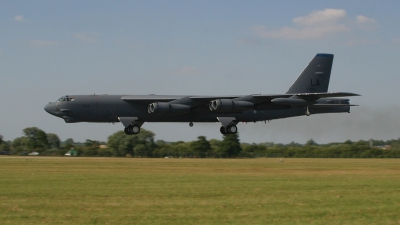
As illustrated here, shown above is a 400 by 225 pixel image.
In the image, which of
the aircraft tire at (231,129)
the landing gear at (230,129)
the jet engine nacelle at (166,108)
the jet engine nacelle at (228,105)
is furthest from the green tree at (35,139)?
the jet engine nacelle at (228,105)

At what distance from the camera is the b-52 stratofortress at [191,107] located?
38969 millimetres

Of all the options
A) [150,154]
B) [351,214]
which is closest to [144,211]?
[351,214]

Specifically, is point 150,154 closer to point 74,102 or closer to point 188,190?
point 74,102

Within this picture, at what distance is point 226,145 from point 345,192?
3731 cm

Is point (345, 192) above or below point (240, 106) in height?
below

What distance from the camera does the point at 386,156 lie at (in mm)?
48781

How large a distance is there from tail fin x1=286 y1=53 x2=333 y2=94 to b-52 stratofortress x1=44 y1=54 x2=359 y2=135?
6.38 feet

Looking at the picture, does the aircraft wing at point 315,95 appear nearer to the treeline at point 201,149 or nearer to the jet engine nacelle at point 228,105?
the jet engine nacelle at point 228,105

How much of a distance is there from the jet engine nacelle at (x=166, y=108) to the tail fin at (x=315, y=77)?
29.7 feet

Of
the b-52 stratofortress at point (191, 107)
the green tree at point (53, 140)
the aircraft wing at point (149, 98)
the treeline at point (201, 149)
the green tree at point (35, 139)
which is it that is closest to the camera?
the b-52 stratofortress at point (191, 107)

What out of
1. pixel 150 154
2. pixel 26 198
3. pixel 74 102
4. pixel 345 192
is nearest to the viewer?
pixel 26 198

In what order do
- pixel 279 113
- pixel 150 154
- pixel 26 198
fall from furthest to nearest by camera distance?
pixel 150 154, pixel 279 113, pixel 26 198

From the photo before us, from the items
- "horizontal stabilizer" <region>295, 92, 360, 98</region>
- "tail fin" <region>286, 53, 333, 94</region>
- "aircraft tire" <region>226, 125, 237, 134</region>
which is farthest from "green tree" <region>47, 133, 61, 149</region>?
"horizontal stabilizer" <region>295, 92, 360, 98</region>

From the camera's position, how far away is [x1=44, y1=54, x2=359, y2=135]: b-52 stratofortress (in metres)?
39.0
